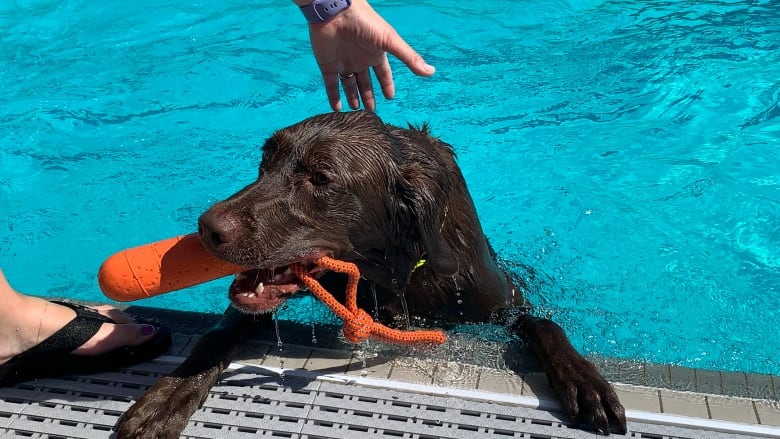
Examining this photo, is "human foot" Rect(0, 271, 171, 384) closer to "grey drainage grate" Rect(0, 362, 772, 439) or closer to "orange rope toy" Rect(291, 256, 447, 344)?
"grey drainage grate" Rect(0, 362, 772, 439)

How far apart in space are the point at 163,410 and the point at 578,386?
5.99ft

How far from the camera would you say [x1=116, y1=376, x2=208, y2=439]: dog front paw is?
3.59m

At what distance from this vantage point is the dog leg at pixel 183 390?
3.61 m

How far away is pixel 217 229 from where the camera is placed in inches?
134

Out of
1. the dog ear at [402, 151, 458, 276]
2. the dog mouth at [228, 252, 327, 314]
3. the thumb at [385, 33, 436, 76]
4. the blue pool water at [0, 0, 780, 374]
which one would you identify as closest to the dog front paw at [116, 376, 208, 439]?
the dog mouth at [228, 252, 327, 314]

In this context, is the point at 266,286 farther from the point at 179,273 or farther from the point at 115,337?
the point at 115,337

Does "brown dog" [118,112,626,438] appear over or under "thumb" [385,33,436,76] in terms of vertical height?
under

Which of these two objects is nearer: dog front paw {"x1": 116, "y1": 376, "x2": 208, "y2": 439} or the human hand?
dog front paw {"x1": 116, "y1": 376, "x2": 208, "y2": 439}

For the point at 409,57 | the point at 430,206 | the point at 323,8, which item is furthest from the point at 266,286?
the point at 323,8

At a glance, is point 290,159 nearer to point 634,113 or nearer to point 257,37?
point 634,113

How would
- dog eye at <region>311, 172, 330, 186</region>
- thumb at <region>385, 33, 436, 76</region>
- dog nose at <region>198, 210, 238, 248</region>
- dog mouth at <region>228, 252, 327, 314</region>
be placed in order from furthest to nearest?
thumb at <region>385, 33, 436, 76</region>, dog eye at <region>311, 172, 330, 186</region>, dog mouth at <region>228, 252, 327, 314</region>, dog nose at <region>198, 210, 238, 248</region>

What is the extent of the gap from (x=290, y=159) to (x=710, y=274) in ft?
12.4

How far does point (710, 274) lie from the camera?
20.4ft

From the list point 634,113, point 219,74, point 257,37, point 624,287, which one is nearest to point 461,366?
point 624,287
